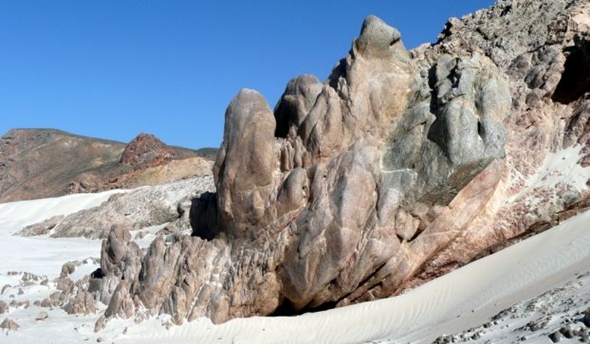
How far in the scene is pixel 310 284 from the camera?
44.7 ft

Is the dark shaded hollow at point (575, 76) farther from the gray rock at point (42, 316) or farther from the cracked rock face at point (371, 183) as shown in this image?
the gray rock at point (42, 316)

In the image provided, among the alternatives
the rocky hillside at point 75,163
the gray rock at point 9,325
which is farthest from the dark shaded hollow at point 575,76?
the rocky hillside at point 75,163

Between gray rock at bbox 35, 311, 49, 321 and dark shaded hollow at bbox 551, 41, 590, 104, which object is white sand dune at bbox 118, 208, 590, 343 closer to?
gray rock at bbox 35, 311, 49, 321

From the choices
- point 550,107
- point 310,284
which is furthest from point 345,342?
point 550,107

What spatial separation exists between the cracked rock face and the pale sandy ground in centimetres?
49

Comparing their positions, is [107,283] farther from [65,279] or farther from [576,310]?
[576,310]

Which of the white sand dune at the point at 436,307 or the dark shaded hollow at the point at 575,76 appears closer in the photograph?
the white sand dune at the point at 436,307

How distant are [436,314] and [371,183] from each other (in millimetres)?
3032

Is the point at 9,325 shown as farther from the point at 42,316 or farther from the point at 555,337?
the point at 555,337

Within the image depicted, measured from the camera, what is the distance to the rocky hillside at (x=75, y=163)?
4972 centimetres

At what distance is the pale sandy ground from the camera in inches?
395

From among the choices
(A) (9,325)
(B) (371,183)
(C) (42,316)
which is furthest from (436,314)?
(A) (9,325)

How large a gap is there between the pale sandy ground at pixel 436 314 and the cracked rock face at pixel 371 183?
0.49 metres

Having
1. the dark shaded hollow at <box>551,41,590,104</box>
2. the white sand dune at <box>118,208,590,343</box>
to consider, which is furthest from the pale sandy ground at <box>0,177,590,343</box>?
the dark shaded hollow at <box>551,41,590,104</box>
